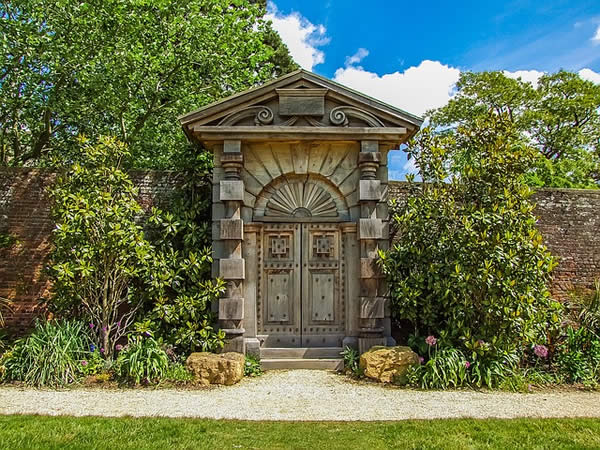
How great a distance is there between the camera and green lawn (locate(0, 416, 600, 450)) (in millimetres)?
4652

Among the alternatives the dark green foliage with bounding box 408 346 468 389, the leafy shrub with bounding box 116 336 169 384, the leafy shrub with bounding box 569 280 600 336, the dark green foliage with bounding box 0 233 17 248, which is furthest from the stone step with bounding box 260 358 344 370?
the dark green foliage with bounding box 0 233 17 248

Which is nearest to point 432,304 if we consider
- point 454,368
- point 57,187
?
point 454,368

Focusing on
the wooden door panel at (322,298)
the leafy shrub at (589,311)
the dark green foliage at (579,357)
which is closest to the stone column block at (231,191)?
the wooden door panel at (322,298)

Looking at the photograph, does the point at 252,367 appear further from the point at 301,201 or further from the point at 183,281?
the point at 301,201

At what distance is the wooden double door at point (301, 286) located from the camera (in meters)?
8.35

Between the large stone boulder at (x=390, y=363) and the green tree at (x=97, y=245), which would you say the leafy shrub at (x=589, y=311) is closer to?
the large stone boulder at (x=390, y=363)

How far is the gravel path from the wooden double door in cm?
126

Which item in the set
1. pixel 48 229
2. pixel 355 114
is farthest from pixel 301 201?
pixel 48 229

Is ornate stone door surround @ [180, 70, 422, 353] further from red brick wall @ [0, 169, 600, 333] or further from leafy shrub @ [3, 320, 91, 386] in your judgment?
leafy shrub @ [3, 320, 91, 386]

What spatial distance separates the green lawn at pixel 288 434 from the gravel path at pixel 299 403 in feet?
1.08

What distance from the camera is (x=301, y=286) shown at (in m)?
8.41

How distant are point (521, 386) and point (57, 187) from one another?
7515 mm

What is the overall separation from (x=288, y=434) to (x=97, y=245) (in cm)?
431

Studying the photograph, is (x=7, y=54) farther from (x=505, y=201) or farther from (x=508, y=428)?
(x=508, y=428)
